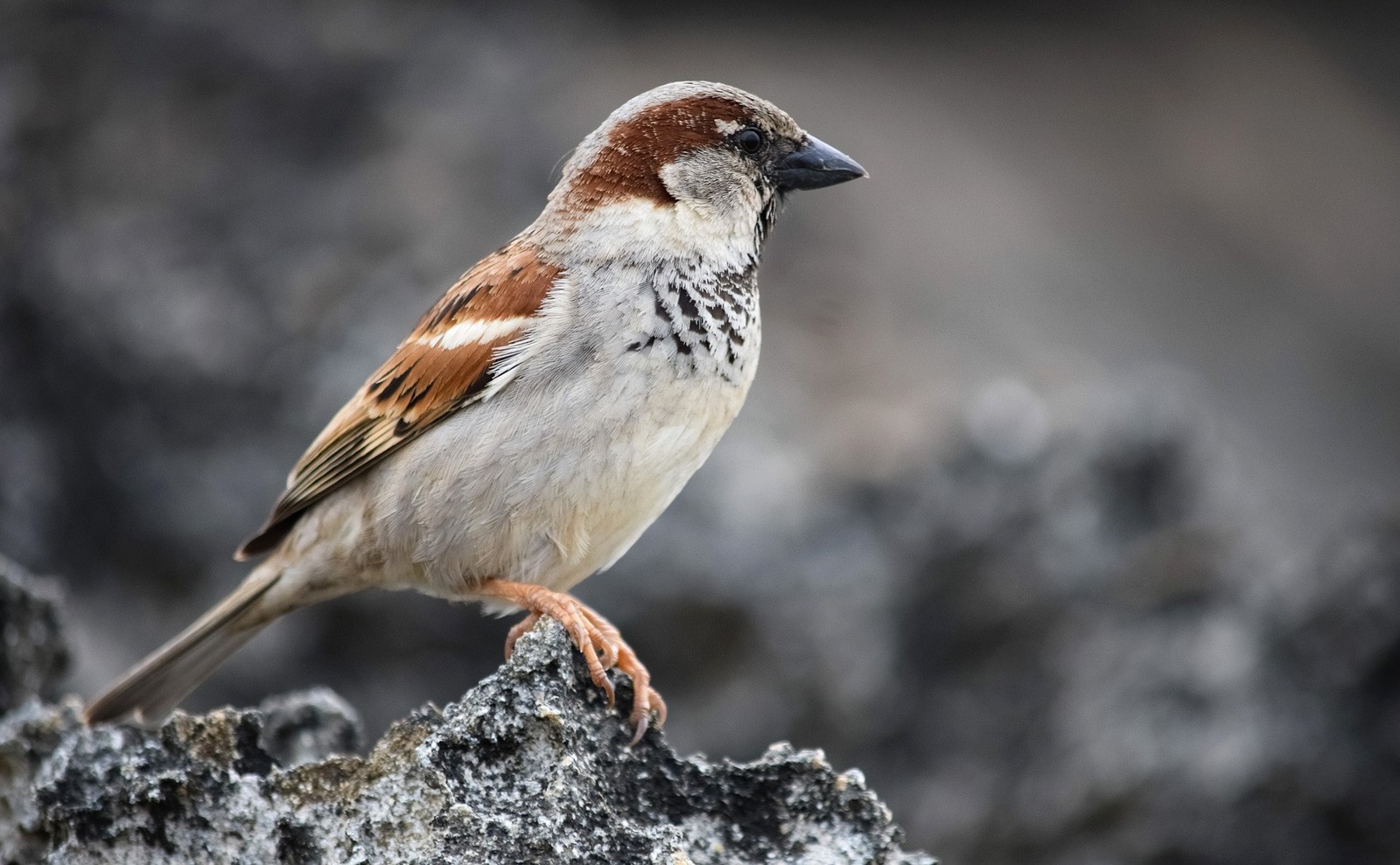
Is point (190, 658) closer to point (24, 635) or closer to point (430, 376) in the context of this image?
point (24, 635)

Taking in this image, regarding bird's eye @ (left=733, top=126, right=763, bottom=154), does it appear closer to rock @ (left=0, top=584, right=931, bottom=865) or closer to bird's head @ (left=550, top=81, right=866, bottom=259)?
bird's head @ (left=550, top=81, right=866, bottom=259)

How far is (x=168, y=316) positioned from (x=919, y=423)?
8.71 feet

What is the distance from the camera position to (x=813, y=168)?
3.02 meters

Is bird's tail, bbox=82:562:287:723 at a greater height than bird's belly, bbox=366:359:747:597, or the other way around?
bird's belly, bbox=366:359:747:597

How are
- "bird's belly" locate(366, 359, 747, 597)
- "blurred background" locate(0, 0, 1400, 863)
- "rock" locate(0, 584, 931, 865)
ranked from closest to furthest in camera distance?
"rock" locate(0, 584, 931, 865)
"bird's belly" locate(366, 359, 747, 597)
"blurred background" locate(0, 0, 1400, 863)

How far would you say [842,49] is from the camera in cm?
884

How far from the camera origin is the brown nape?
296cm

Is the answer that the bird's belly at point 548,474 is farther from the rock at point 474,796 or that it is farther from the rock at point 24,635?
the rock at point 24,635

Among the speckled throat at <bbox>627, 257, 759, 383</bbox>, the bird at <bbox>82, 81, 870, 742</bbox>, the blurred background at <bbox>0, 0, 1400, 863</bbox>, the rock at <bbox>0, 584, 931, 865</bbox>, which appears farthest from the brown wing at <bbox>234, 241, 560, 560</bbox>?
the blurred background at <bbox>0, 0, 1400, 863</bbox>

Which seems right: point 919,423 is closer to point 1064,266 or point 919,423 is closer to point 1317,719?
point 1317,719

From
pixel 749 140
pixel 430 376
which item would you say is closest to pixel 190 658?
pixel 430 376

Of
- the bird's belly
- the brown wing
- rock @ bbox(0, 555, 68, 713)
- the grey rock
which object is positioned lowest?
the grey rock

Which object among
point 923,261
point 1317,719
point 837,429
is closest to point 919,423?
point 837,429

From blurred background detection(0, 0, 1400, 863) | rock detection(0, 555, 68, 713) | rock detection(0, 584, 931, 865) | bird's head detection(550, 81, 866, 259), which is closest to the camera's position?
rock detection(0, 584, 931, 865)
